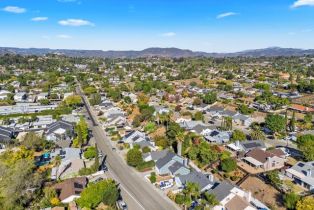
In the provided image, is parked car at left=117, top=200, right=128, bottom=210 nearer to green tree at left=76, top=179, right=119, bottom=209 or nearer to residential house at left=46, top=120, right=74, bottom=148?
green tree at left=76, top=179, right=119, bottom=209

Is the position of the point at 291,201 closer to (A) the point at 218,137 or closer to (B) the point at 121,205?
(B) the point at 121,205

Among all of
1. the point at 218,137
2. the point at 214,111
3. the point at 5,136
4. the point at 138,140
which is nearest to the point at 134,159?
the point at 138,140

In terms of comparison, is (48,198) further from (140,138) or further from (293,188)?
(293,188)

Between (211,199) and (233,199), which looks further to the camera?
(211,199)

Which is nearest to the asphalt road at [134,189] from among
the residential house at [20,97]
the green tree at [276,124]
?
the green tree at [276,124]

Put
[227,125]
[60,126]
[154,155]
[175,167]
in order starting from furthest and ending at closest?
1. [227,125]
2. [60,126]
3. [154,155]
4. [175,167]

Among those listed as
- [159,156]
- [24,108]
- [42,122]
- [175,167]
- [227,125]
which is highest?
[175,167]

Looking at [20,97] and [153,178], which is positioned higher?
[153,178]
